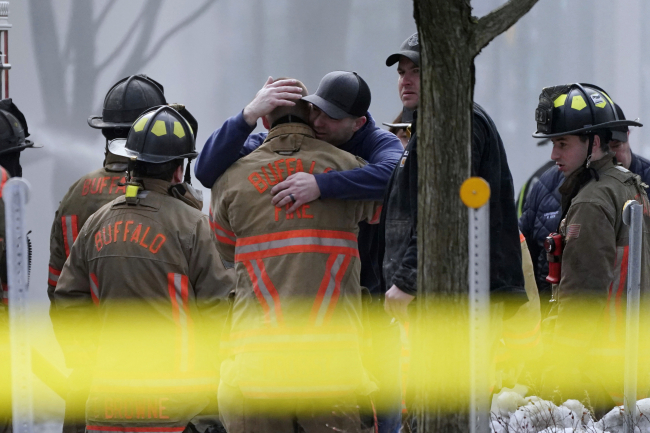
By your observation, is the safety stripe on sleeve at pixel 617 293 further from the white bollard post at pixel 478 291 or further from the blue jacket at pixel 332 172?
the white bollard post at pixel 478 291

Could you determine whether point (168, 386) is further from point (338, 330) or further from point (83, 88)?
point (83, 88)

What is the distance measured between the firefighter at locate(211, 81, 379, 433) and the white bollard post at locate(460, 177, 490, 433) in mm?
914

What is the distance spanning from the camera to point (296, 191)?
3398mm

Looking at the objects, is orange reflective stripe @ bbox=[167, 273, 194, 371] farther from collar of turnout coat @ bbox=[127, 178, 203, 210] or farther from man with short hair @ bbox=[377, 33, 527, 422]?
man with short hair @ bbox=[377, 33, 527, 422]

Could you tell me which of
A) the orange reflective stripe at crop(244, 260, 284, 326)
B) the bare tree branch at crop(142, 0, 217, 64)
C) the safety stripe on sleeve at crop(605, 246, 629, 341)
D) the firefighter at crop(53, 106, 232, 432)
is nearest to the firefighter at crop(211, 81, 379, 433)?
the orange reflective stripe at crop(244, 260, 284, 326)

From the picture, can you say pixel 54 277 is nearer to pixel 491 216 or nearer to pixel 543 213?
pixel 491 216

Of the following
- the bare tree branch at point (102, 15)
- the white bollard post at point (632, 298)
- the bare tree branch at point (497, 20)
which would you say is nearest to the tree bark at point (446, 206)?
the bare tree branch at point (497, 20)

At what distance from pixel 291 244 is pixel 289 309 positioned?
0.23 meters

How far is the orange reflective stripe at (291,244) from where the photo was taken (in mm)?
3434

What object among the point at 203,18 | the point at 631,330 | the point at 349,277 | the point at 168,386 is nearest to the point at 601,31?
the point at 203,18

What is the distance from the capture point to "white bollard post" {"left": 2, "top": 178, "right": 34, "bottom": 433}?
253 centimetres

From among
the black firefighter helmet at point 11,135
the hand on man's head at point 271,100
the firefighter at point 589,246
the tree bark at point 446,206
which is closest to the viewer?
the tree bark at point 446,206

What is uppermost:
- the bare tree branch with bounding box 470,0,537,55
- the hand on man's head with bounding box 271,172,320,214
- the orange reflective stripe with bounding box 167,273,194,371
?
the bare tree branch with bounding box 470,0,537,55

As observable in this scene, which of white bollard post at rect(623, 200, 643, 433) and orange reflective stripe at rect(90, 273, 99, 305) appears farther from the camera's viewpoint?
orange reflective stripe at rect(90, 273, 99, 305)
